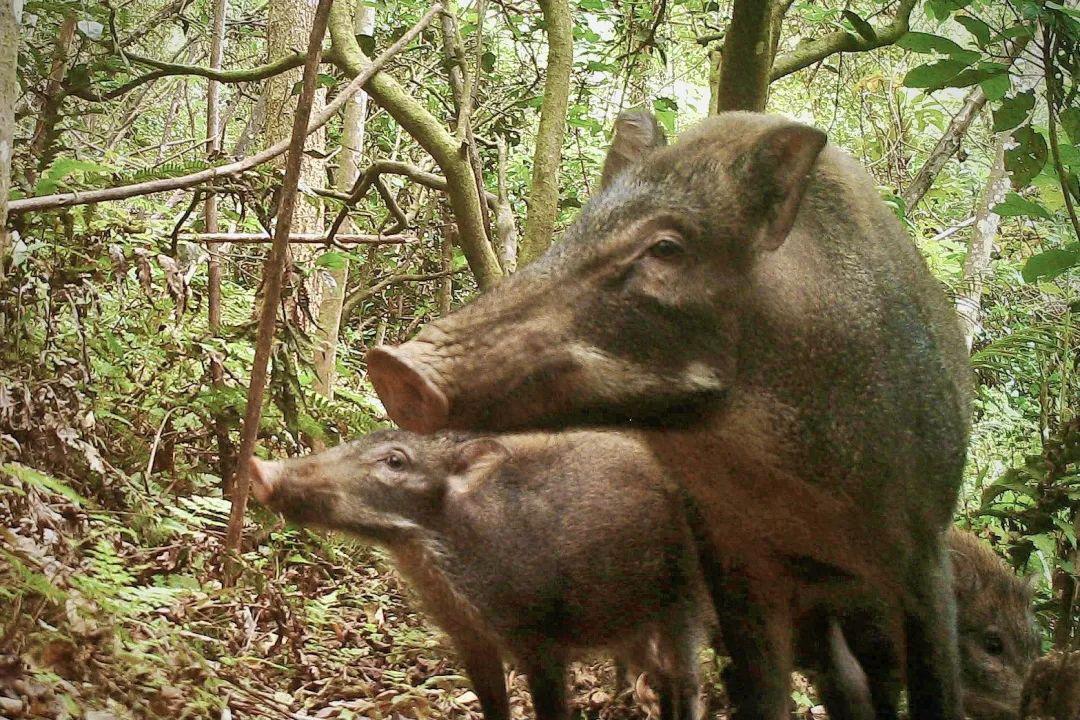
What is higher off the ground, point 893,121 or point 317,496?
point 893,121

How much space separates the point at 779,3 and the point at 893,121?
4.43 meters

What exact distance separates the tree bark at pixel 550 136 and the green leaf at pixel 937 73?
2.10 meters

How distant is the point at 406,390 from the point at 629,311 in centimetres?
56

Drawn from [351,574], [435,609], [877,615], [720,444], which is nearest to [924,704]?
[877,615]

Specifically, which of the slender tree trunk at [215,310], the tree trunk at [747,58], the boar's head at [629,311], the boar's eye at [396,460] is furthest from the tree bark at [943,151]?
the boar's head at [629,311]

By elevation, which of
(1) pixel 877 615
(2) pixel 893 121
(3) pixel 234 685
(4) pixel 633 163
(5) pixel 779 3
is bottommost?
(3) pixel 234 685

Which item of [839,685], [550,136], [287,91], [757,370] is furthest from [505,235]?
[757,370]

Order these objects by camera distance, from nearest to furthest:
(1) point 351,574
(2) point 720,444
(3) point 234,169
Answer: (2) point 720,444
(3) point 234,169
(1) point 351,574

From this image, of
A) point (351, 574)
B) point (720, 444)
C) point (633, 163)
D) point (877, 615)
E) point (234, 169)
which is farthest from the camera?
point (351, 574)

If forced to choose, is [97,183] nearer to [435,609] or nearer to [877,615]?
[435,609]

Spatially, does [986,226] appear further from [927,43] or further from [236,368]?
[236,368]

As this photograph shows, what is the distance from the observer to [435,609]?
4434mm

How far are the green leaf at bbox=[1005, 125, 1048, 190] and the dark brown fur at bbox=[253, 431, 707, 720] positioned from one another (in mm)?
1652

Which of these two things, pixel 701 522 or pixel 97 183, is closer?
pixel 701 522
